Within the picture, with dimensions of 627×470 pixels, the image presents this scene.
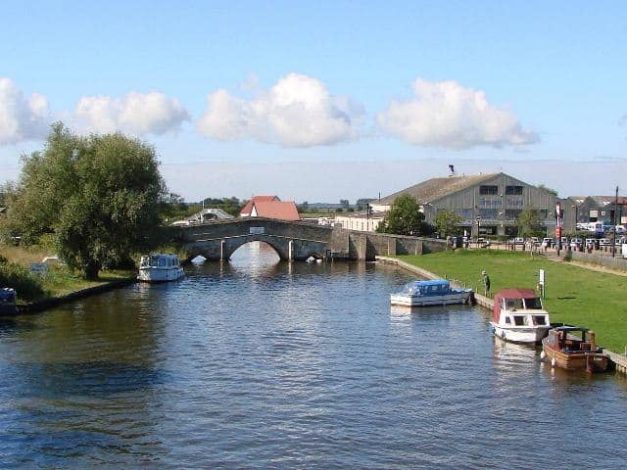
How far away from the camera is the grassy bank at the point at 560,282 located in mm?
42625

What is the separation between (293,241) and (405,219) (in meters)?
16.3

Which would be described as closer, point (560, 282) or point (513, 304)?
point (513, 304)

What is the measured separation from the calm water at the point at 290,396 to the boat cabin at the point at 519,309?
1.62 meters

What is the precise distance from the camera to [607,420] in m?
28.2

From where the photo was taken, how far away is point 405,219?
112750 mm

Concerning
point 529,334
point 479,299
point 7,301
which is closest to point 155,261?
point 7,301

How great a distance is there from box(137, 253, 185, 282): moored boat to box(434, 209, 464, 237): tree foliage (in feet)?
152

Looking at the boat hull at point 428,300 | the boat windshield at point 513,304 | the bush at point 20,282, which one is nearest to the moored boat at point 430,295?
the boat hull at point 428,300

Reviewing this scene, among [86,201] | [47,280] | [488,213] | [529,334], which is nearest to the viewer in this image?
[529,334]

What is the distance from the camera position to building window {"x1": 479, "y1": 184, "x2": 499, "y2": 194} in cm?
11788

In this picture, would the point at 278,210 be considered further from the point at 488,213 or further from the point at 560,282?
the point at 560,282

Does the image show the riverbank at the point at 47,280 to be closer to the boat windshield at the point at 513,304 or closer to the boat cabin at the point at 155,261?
the boat cabin at the point at 155,261

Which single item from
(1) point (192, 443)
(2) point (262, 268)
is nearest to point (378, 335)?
(1) point (192, 443)

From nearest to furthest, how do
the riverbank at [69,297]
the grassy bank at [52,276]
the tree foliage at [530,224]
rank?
1. the riverbank at [69,297]
2. the grassy bank at [52,276]
3. the tree foliage at [530,224]
